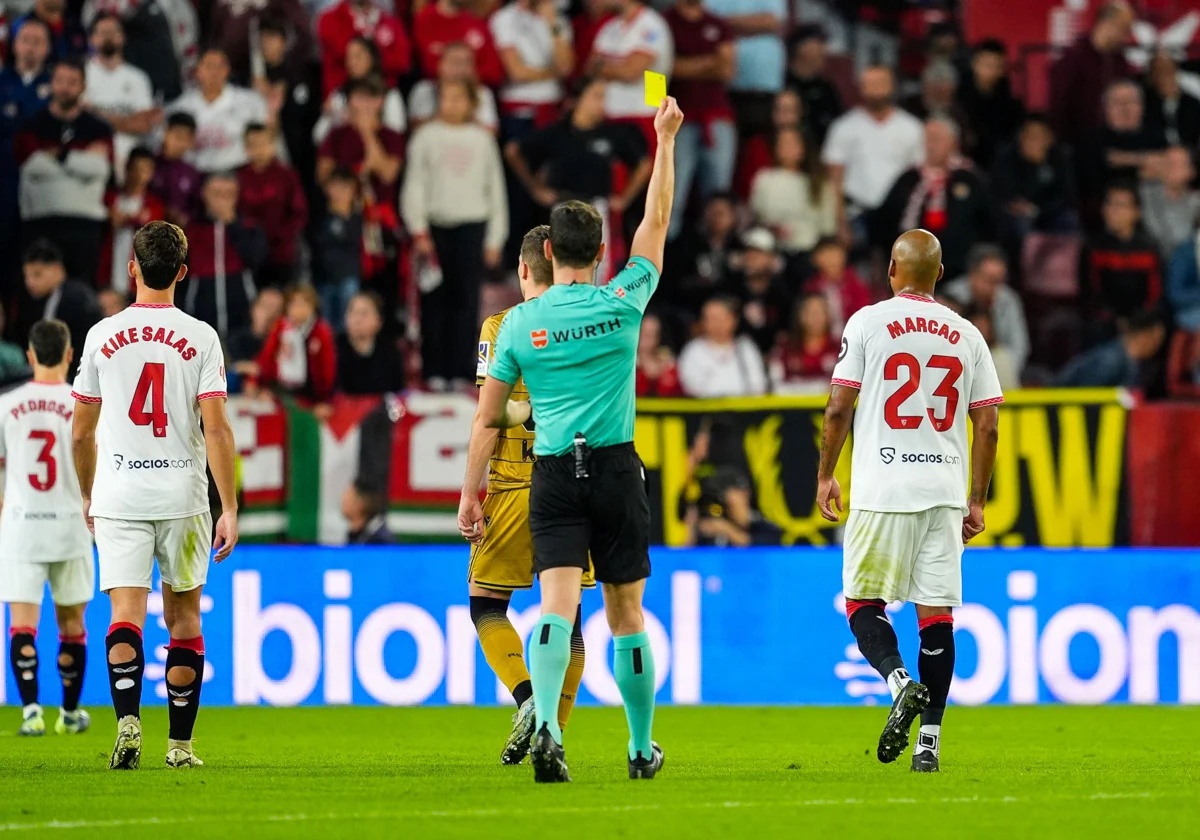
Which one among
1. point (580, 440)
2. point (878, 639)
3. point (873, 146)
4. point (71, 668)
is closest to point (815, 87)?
point (873, 146)

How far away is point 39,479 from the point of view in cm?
1114

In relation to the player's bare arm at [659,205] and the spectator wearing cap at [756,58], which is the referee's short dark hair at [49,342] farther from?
the spectator wearing cap at [756,58]

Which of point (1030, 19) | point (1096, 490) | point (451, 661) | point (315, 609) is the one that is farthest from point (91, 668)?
point (1030, 19)

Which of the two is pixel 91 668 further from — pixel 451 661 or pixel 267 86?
pixel 267 86

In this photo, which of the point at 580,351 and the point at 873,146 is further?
the point at 873,146

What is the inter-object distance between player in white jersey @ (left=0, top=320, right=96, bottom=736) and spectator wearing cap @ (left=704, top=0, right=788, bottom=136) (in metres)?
8.42

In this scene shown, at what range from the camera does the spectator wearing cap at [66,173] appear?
15844 millimetres

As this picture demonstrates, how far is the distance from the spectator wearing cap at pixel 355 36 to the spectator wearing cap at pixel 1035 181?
5.44m

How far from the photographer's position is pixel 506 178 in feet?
56.1

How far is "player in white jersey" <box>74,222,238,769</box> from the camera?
800 centimetres

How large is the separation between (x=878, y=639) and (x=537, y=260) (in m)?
2.12

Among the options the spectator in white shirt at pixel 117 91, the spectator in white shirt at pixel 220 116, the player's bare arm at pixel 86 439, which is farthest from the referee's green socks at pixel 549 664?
the spectator in white shirt at pixel 117 91

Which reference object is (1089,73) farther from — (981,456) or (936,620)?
(936,620)

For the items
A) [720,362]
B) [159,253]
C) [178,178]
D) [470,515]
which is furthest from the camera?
[178,178]
